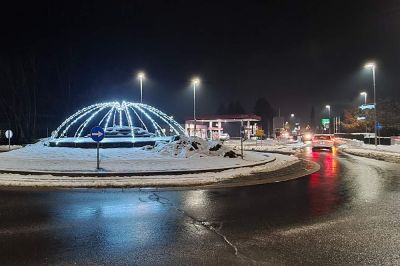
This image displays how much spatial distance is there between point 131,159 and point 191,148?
12.0ft

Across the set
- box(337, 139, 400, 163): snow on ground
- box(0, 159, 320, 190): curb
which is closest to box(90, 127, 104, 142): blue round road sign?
box(0, 159, 320, 190): curb

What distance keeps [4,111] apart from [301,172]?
57.8 meters

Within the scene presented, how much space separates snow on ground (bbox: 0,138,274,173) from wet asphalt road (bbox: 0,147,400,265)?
5796 mm

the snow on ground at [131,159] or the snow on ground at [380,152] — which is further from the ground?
the snow on ground at [131,159]

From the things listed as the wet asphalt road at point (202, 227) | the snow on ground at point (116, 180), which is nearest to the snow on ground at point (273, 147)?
the snow on ground at point (116, 180)

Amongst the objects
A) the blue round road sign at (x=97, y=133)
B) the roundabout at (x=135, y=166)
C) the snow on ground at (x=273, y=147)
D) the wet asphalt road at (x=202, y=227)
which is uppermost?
the blue round road sign at (x=97, y=133)

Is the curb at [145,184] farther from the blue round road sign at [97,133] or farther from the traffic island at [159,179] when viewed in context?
the blue round road sign at [97,133]

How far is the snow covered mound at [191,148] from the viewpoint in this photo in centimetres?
2299

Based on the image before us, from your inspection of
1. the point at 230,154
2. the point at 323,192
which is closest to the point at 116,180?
the point at 323,192

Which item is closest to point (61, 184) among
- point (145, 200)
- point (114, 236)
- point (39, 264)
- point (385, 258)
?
point (145, 200)

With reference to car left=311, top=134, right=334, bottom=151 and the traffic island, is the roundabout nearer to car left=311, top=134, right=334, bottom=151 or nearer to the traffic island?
the traffic island

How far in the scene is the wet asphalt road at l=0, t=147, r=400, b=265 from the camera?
19.9 feet

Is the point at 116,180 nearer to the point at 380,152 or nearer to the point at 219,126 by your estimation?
the point at 380,152

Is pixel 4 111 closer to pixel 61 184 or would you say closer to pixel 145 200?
pixel 61 184
